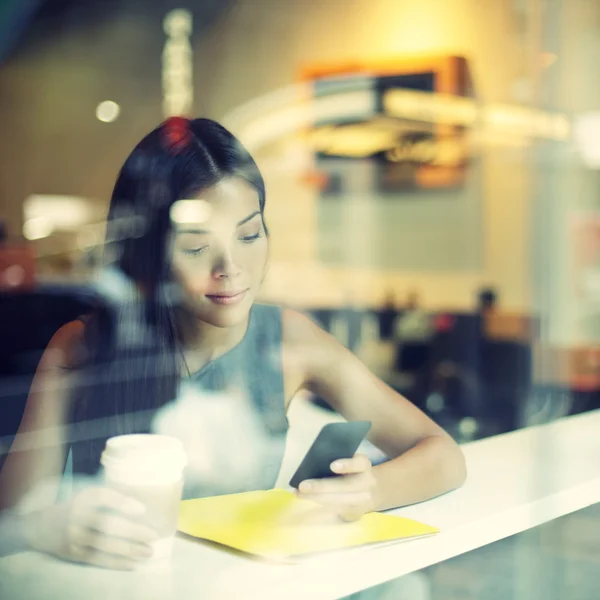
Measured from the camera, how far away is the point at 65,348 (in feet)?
3.87

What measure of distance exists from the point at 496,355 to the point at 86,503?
3017 mm

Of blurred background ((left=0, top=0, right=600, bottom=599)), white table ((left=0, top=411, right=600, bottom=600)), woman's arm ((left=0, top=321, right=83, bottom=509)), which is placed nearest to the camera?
white table ((left=0, top=411, right=600, bottom=600))

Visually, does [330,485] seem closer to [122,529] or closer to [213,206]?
Answer: [122,529]

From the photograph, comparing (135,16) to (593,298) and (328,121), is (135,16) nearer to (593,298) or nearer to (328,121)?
(328,121)

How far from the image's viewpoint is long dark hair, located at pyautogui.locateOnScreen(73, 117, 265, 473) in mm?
1146

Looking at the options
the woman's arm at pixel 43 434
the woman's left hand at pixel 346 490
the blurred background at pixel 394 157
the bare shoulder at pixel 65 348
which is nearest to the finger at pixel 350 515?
the woman's left hand at pixel 346 490

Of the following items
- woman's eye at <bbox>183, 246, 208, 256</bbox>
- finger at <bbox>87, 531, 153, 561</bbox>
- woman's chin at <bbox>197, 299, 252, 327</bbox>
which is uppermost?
woman's eye at <bbox>183, 246, 208, 256</bbox>

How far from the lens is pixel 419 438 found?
1.24 m

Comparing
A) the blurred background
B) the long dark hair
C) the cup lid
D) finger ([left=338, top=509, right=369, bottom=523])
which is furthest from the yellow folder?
the blurred background

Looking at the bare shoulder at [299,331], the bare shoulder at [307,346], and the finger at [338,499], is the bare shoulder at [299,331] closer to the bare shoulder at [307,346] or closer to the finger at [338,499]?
the bare shoulder at [307,346]

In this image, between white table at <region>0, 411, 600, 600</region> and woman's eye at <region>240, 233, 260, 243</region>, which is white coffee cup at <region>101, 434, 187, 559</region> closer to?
white table at <region>0, 411, 600, 600</region>

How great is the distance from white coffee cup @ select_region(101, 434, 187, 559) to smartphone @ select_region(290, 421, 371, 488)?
0.19 metres

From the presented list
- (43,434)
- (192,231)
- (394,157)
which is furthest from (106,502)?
(394,157)

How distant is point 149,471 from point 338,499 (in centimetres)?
25
